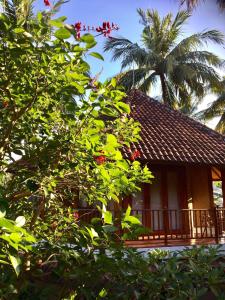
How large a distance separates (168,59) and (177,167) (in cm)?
1223

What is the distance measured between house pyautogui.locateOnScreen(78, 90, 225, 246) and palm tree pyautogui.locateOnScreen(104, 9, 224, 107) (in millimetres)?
9281

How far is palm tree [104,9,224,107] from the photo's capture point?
24531 millimetres

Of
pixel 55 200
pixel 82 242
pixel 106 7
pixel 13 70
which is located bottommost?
pixel 82 242

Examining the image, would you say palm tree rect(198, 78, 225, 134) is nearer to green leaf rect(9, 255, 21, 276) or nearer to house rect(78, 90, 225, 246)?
house rect(78, 90, 225, 246)

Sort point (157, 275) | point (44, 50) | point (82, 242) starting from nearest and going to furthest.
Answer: point (44, 50) → point (82, 242) → point (157, 275)

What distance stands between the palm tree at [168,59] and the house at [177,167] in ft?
30.4

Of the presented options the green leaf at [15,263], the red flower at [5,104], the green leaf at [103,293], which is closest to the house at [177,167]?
the green leaf at [103,293]

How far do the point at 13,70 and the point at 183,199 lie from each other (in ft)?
37.7

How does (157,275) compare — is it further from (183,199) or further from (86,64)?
(183,199)

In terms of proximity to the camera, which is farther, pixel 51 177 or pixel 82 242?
pixel 51 177

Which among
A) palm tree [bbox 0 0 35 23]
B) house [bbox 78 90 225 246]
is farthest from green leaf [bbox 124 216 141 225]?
house [bbox 78 90 225 246]

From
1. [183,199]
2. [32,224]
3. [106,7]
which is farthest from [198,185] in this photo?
[32,224]

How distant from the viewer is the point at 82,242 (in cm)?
300

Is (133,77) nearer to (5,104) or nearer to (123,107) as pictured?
(5,104)
